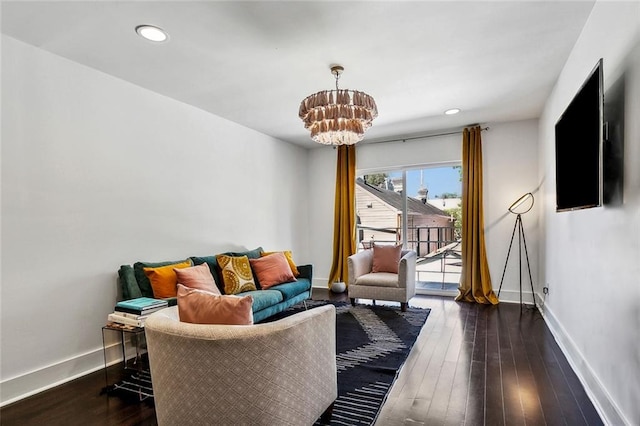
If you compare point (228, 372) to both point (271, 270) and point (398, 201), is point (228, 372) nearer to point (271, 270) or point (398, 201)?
point (271, 270)

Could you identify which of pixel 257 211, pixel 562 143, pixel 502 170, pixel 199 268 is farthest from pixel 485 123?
pixel 199 268

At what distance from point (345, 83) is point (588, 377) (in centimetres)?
301

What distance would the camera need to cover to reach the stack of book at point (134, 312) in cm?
253

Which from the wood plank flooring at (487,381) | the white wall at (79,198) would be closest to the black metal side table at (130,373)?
the white wall at (79,198)

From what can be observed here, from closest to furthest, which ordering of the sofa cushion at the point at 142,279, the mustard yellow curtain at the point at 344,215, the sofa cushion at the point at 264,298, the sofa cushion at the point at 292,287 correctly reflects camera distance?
the sofa cushion at the point at 142,279, the sofa cushion at the point at 264,298, the sofa cushion at the point at 292,287, the mustard yellow curtain at the point at 344,215

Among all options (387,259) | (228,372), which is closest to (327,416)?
(228,372)

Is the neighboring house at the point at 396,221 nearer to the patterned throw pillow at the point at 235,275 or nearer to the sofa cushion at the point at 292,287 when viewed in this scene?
the sofa cushion at the point at 292,287

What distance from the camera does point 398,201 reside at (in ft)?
18.9

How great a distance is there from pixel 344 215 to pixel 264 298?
268 centimetres

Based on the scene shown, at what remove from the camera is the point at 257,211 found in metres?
4.97

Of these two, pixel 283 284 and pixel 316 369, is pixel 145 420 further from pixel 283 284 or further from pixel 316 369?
pixel 283 284

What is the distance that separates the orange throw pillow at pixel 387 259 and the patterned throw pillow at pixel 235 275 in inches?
71.4

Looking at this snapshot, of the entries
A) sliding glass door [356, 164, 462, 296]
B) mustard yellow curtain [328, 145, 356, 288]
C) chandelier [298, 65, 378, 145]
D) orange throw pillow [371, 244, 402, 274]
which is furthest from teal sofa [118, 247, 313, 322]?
sliding glass door [356, 164, 462, 296]

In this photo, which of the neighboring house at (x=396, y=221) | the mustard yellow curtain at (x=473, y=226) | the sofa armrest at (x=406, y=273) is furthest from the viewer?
the neighboring house at (x=396, y=221)
